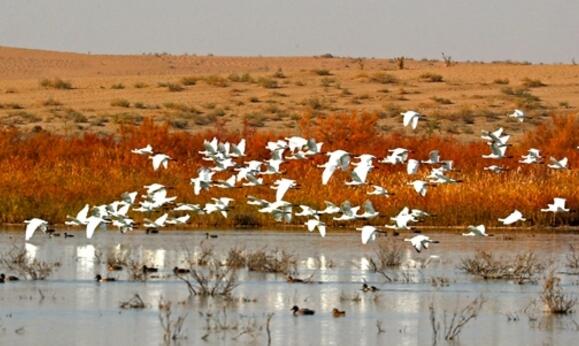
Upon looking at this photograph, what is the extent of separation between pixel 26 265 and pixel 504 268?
5.60 m

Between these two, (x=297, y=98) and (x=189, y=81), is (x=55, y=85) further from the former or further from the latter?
(x=297, y=98)

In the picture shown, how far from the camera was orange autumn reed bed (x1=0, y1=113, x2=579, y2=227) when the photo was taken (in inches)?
1046

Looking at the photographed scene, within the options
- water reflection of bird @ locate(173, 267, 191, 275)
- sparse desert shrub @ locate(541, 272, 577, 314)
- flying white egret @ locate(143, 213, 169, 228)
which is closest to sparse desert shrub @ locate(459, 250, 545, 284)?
sparse desert shrub @ locate(541, 272, 577, 314)

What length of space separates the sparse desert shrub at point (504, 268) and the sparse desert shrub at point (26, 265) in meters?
5.05

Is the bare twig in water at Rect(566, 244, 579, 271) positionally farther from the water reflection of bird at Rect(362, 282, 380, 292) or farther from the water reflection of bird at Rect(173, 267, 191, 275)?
the water reflection of bird at Rect(173, 267, 191, 275)

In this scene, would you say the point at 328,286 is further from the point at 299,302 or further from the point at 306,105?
the point at 306,105

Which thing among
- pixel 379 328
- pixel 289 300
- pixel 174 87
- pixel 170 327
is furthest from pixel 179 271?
pixel 174 87

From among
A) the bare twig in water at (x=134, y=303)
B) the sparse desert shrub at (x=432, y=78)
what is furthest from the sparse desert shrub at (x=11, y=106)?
the bare twig in water at (x=134, y=303)

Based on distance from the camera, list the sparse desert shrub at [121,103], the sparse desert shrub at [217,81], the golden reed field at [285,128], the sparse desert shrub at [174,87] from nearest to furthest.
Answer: the golden reed field at [285,128] → the sparse desert shrub at [121,103] → the sparse desert shrub at [174,87] → the sparse desert shrub at [217,81]

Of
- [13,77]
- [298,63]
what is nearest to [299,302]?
[13,77]

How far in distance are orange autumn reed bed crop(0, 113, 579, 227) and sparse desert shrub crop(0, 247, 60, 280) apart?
18.3 feet

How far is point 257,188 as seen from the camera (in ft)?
92.9

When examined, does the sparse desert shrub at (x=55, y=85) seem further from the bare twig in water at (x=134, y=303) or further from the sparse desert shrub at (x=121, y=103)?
the bare twig in water at (x=134, y=303)

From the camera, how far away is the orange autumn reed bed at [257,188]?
2656 centimetres
